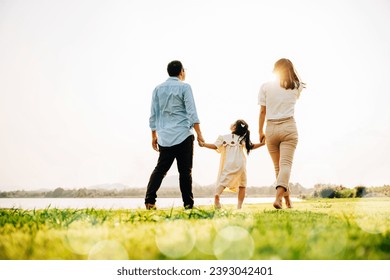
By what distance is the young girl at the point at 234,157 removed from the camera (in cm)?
873

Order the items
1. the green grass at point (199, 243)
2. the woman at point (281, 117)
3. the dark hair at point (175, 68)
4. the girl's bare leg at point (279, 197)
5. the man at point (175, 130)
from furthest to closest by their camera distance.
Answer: the dark hair at point (175, 68) < the man at point (175, 130) < the woman at point (281, 117) < the girl's bare leg at point (279, 197) < the green grass at point (199, 243)

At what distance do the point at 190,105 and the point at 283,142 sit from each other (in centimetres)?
177

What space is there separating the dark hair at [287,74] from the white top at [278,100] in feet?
0.28

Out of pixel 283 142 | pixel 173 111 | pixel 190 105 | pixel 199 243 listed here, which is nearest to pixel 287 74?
pixel 283 142

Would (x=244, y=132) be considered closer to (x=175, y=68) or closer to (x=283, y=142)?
(x=283, y=142)

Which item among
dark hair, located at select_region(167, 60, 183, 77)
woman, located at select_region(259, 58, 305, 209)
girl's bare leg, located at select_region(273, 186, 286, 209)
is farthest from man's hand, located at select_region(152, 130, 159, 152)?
girl's bare leg, located at select_region(273, 186, 286, 209)

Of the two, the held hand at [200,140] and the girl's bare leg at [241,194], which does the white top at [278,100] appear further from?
the girl's bare leg at [241,194]

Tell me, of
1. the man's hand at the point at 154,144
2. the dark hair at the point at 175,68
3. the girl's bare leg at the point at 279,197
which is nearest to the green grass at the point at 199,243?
the girl's bare leg at the point at 279,197

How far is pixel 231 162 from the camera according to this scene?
8773 millimetres
